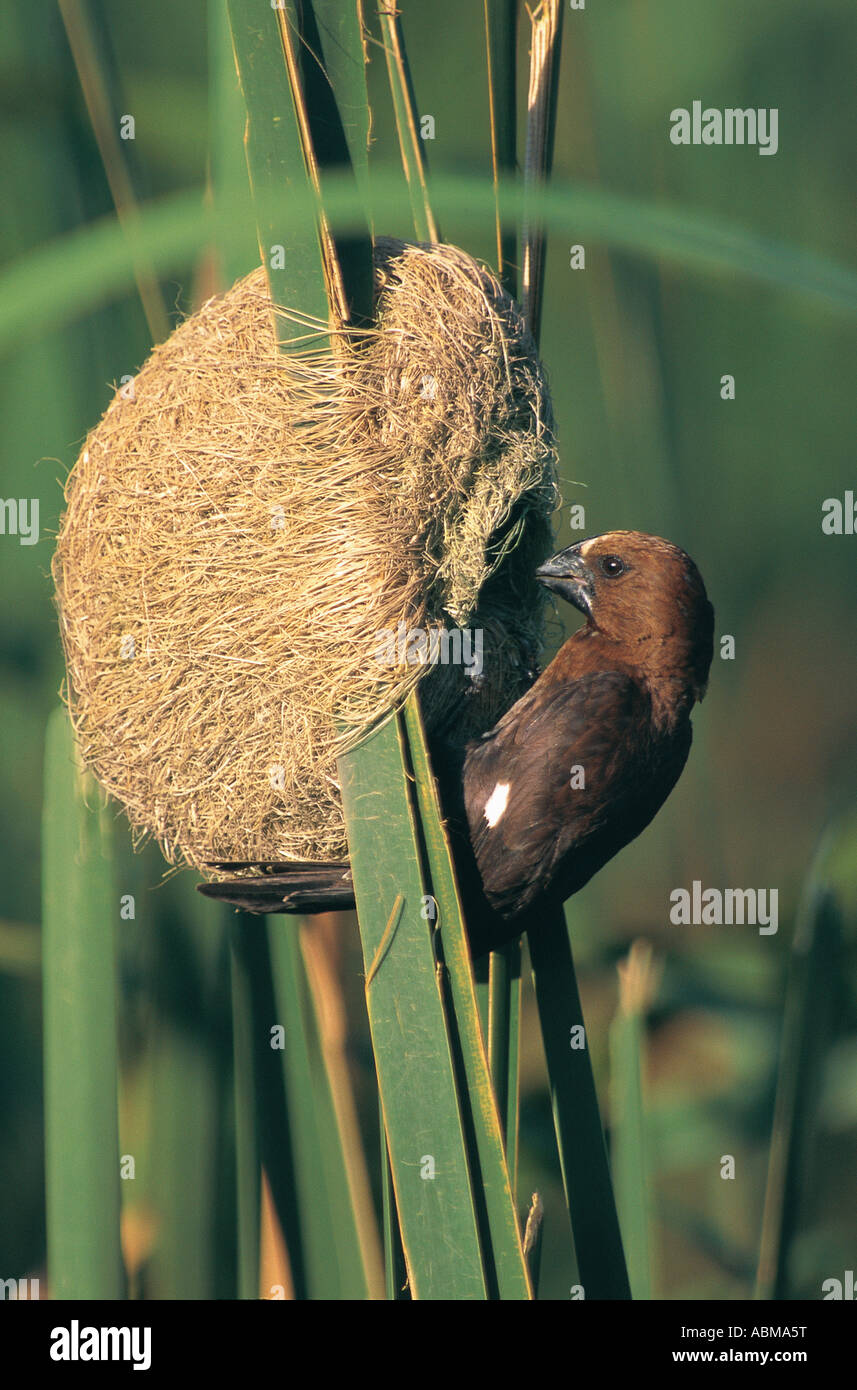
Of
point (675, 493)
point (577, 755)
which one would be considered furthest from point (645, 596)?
point (675, 493)

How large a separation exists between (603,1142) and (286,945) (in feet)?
2.19

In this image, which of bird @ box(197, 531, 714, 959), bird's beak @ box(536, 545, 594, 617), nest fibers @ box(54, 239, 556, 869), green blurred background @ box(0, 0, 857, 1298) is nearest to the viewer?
nest fibers @ box(54, 239, 556, 869)

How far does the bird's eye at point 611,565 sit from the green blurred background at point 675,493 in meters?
0.43

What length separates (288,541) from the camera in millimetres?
1739

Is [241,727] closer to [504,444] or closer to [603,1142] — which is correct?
[504,444]

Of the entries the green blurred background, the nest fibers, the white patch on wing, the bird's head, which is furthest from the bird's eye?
the white patch on wing

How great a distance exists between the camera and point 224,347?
1.86 meters

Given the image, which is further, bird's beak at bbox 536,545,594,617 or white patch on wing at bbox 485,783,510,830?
bird's beak at bbox 536,545,594,617

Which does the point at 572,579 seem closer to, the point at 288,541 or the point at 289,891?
the point at 288,541

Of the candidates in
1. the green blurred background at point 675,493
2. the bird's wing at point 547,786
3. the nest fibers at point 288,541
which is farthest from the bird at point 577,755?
the green blurred background at point 675,493

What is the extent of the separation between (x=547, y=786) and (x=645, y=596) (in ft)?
1.60

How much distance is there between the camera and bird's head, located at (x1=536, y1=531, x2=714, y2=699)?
225 cm

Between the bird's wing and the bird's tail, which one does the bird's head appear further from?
the bird's tail

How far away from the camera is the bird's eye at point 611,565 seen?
2.27 metres
